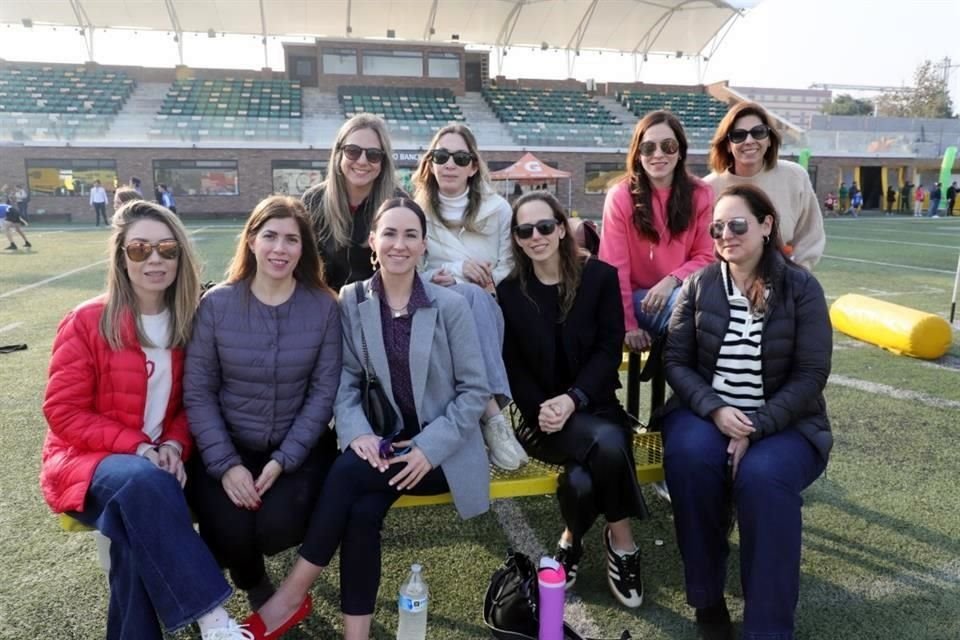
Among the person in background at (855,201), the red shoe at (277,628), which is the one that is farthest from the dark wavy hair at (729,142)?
the person in background at (855,201)

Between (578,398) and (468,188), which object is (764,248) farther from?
(468,188)

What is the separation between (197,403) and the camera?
8.71 feet

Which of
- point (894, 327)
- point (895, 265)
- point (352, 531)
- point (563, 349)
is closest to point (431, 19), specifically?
point (895, 265)

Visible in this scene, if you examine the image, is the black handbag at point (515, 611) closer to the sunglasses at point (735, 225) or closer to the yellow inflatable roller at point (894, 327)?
the sunglasses at point (735, 225)

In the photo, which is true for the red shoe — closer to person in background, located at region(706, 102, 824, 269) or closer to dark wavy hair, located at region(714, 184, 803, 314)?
dark wavy hair, located at region(714, 184, 803, 314)

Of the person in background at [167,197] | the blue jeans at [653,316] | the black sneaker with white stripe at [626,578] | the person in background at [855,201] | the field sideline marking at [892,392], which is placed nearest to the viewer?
the black sneaker with white stripe at [626,578]

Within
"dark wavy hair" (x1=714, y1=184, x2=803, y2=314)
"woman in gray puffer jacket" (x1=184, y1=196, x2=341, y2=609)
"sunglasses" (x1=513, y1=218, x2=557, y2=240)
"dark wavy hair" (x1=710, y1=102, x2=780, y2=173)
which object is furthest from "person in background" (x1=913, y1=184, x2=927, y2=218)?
"woman in gray puffer jacket" (x1=184, y1=196, x2=341, y2=609)

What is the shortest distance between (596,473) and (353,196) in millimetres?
1964

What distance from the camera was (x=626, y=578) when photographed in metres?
2.89

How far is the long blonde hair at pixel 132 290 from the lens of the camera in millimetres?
2594

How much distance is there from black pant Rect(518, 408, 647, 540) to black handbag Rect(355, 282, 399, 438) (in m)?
0.74

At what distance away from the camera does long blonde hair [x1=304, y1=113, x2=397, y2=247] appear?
3525 mm

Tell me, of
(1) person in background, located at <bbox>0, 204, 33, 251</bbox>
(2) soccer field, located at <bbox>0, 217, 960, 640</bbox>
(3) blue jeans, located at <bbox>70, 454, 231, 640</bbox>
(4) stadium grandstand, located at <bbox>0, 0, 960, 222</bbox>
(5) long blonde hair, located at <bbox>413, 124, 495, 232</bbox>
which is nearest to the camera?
(3) blue jeans, located at <bbox>70, 454, 231, 640</bbox>

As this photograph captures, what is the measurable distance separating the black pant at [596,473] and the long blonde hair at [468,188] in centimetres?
123
